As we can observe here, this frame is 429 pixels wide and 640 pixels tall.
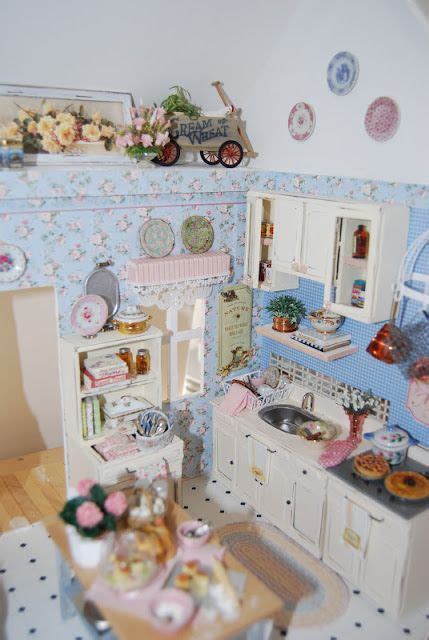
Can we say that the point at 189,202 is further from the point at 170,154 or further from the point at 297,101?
the point at 297,101

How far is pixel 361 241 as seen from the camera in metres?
4.81

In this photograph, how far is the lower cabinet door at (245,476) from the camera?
19.0 ft

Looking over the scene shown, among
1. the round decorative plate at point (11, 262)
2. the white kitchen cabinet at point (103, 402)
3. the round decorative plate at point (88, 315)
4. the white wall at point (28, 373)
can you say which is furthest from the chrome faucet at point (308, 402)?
the white wall at point (28, 373)

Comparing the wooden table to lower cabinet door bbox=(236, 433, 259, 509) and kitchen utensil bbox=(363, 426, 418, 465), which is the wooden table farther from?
lower cabinet door bbox=(236, 433, 259, 509)

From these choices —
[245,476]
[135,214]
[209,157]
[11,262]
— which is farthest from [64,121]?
[245,476]

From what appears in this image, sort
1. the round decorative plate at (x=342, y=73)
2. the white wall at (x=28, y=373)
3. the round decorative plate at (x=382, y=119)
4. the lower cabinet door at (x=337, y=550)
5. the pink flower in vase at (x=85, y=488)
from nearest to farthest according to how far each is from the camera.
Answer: the pink flower in vase at (x=85, y=488)
the round decorative plate at (x=382, y=119)
the lower cabinet door at (x=337, y=550)
the round decorative plate at (x=342, y=73)
the white wall at (x=28, y=373)

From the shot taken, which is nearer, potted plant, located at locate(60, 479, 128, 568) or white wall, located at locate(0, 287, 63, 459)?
potted plant, located at locate(60, 479, 128, 568)

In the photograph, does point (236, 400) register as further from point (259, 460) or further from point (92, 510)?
point (92, 510)

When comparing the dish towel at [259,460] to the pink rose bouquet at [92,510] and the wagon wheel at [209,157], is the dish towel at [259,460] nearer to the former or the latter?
the pink rose bouquet at [92,510]

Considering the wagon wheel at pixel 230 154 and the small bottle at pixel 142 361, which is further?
the wagon wheel at pixel 230 154

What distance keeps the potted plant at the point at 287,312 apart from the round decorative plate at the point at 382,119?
1.71 meters

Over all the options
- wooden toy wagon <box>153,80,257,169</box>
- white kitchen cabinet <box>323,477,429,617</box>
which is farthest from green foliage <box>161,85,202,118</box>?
white kitchen cabinet <box>323,477,429,617</box>

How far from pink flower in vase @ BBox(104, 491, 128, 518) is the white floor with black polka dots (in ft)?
3.01

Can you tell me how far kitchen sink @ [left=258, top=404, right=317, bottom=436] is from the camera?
19.1 feet
